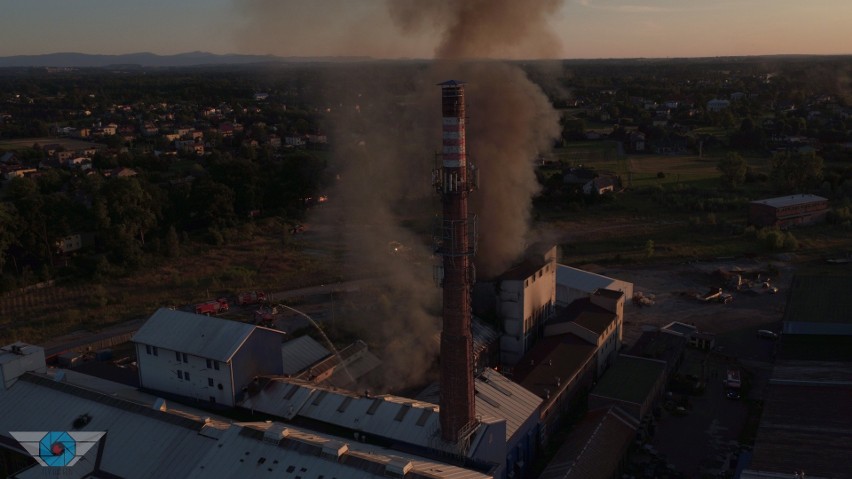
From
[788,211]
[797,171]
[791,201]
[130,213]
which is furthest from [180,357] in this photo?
[797,171]

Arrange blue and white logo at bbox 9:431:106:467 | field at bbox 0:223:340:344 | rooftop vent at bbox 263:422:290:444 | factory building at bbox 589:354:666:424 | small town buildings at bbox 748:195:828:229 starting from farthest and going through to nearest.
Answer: small town buildings at bbox 748:195:828:229 → field at bbox 0:223:340:344 → factory building at bbox 589:354:666:424 → blue and white logo at bbox 9:431:106:467 → rooftop vent at bbox 263:422:290:444

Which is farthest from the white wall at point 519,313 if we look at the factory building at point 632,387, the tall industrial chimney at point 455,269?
the tall industrial chimney at point 455,269

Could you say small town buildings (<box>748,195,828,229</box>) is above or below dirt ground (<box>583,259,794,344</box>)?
above

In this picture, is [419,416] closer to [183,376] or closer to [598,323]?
[183,376]

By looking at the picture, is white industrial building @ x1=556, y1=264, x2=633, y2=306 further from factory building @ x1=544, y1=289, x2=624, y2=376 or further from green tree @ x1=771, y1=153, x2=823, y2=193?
green tree @ x1=771, y1=153, x2=823, y2=193

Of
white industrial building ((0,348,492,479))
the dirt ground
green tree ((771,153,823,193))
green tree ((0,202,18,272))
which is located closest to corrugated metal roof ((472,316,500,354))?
the dirt ground

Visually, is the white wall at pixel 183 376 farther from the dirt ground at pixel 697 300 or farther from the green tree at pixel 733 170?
the green tree at pixel 733 170
